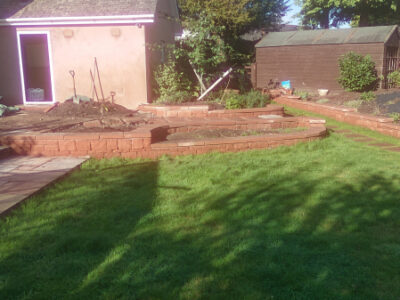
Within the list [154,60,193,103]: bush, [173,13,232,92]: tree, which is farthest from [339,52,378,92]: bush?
[154,60,193,103]: bush

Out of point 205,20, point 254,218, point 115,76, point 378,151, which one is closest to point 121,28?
point 115,76

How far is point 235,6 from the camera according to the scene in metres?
17.3

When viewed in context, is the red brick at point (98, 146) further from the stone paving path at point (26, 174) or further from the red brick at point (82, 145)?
the stone paving path at point (26, 174)

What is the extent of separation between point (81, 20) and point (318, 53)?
9690 millimetres

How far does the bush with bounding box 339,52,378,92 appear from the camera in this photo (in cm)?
1378

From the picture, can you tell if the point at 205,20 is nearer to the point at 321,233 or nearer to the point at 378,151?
the point at 378,151

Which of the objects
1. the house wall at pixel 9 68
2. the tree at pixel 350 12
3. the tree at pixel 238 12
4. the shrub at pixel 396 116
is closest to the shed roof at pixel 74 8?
the house wall at pixel 9 68

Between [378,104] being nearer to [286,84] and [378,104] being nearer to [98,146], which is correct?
[286,84]

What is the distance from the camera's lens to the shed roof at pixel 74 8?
10695mm

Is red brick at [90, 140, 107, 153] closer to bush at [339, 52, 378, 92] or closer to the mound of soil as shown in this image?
the mound of soil

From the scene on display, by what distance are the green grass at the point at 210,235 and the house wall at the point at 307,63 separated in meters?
10.7

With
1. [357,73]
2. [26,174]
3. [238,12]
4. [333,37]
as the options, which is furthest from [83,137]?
[238,12]

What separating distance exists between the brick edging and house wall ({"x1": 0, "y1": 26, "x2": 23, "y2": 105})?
8733 mm

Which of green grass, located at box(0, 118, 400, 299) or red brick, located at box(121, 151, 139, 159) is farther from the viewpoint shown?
red brick, located at box(121, 151, 139, 159)
